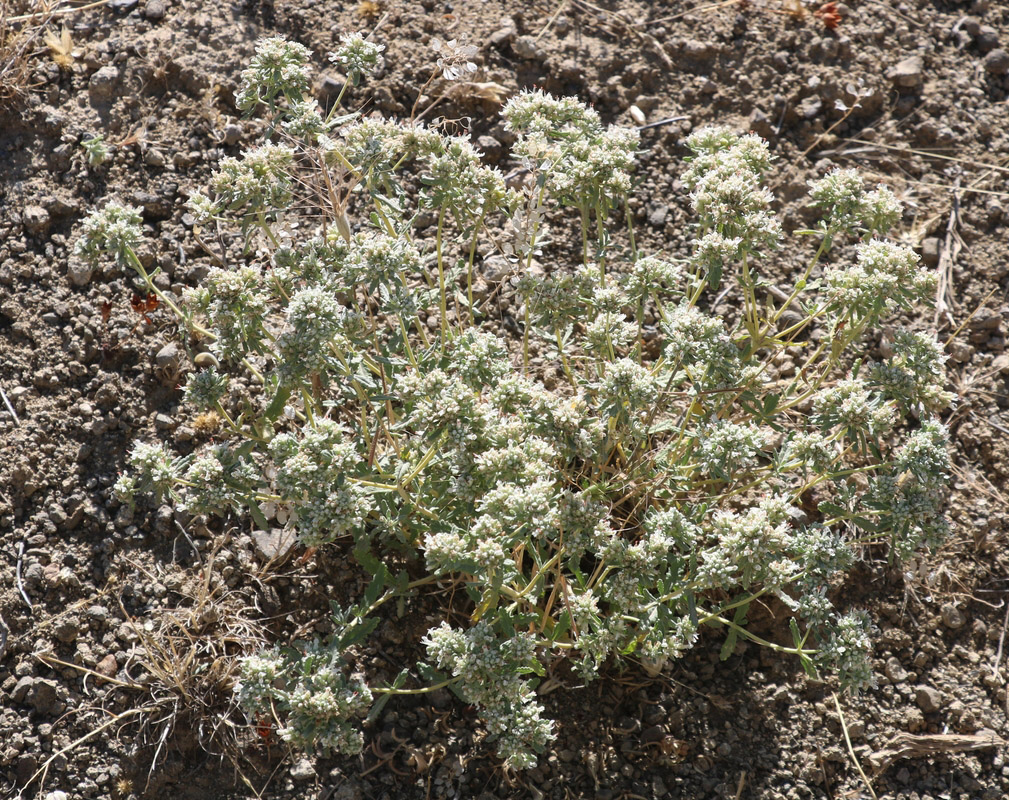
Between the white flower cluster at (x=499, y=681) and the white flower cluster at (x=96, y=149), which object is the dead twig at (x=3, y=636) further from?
the white flower cluster at (x=96, y=149)

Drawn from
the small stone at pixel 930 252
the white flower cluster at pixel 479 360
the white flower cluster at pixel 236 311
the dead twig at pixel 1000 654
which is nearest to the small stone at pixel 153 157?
the white flower cluster at pixel 236 311

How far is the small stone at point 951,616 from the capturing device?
15.8ft

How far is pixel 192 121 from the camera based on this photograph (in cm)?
578

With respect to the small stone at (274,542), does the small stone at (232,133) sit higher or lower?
higher

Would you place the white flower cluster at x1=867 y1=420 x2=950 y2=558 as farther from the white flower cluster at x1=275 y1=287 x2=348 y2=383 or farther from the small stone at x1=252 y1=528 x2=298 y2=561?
the small stone at x1=252 y1=528 x2=298 y2=561

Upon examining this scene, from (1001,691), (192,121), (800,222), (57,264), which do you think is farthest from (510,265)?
(1001,691)

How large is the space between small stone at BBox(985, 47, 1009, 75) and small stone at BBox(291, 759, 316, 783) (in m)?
6.30

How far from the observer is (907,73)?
20.7 feet

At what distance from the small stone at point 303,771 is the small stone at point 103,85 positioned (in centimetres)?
425

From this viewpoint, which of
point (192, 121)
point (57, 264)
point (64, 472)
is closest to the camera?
point (64, 472)

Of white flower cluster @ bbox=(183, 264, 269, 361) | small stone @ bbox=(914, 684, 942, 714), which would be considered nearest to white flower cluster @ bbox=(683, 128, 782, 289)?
white flower cluster @ bbox=(183, 264, 269, 361)

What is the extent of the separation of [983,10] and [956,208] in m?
1.80

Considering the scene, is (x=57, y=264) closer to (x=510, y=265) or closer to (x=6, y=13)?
(x=6, y=13)

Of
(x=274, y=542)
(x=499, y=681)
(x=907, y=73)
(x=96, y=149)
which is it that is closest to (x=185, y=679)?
(x=274, y=542)
